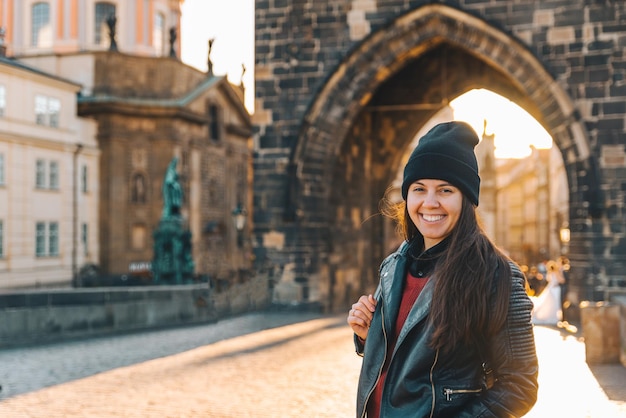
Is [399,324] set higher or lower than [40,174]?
lower

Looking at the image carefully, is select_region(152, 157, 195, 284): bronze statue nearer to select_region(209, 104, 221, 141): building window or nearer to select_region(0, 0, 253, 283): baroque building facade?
select_region(0, 0, 253, 283): baroque building facade

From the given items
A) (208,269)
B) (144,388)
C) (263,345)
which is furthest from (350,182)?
(208,269)

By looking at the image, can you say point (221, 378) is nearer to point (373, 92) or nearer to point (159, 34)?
point (373, 92)

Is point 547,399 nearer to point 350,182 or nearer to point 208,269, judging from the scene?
point 350,182

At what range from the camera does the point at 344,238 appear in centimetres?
1806

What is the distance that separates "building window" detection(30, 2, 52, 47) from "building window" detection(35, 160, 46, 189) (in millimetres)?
10269

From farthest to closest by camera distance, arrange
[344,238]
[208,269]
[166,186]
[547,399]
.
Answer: [208,269], [166,186], [344,238], [547,399]

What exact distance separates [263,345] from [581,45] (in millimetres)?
7770

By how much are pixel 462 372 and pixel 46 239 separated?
3045 cm

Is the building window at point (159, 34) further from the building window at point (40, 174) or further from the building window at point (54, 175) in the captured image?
the building window at point (40, 174)

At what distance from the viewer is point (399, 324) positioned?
260cm

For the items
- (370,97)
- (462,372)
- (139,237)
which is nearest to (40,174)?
(139,237)

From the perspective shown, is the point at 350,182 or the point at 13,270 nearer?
the point at 350,182

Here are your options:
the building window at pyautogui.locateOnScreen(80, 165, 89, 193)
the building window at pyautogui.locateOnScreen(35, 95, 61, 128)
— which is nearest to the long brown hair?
the building window at pyautogui.locateOnScreen(35, 95, 61, 128)
